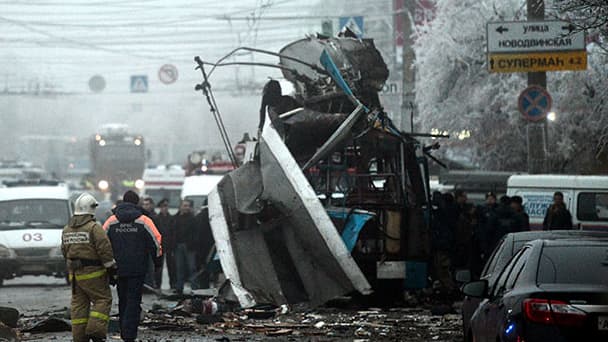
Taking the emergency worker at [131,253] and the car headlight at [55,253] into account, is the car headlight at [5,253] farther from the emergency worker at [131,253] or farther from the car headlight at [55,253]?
the emergency worker at [131,253]

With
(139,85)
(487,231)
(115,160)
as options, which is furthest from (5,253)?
(115,160)

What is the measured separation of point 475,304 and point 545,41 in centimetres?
937

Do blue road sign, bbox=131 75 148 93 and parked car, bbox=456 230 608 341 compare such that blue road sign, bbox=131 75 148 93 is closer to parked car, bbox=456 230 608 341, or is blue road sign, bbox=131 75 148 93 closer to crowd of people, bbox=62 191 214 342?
crowd of people, bbox=62 191 214 342

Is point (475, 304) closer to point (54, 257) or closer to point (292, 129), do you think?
point (292, 129)

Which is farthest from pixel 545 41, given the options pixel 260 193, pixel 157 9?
pixel 157 9

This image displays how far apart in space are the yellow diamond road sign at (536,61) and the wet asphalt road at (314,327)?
4.39 metres

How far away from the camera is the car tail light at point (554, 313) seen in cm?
787

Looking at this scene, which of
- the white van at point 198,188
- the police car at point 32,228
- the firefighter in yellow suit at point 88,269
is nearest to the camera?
the firefighter in yellow suit at point 88,269

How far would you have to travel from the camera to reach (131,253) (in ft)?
42.0

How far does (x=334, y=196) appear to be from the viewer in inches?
701

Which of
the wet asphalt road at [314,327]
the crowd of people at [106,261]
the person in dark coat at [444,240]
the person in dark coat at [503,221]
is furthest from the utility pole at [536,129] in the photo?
the crowd of people at [106,261]

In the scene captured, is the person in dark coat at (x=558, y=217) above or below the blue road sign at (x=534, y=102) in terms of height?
below

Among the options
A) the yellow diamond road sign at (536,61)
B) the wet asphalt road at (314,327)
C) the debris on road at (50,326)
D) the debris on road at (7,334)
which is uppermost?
the yellow diamond road sign at (536,61)

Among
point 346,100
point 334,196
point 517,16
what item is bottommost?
point 334,196
